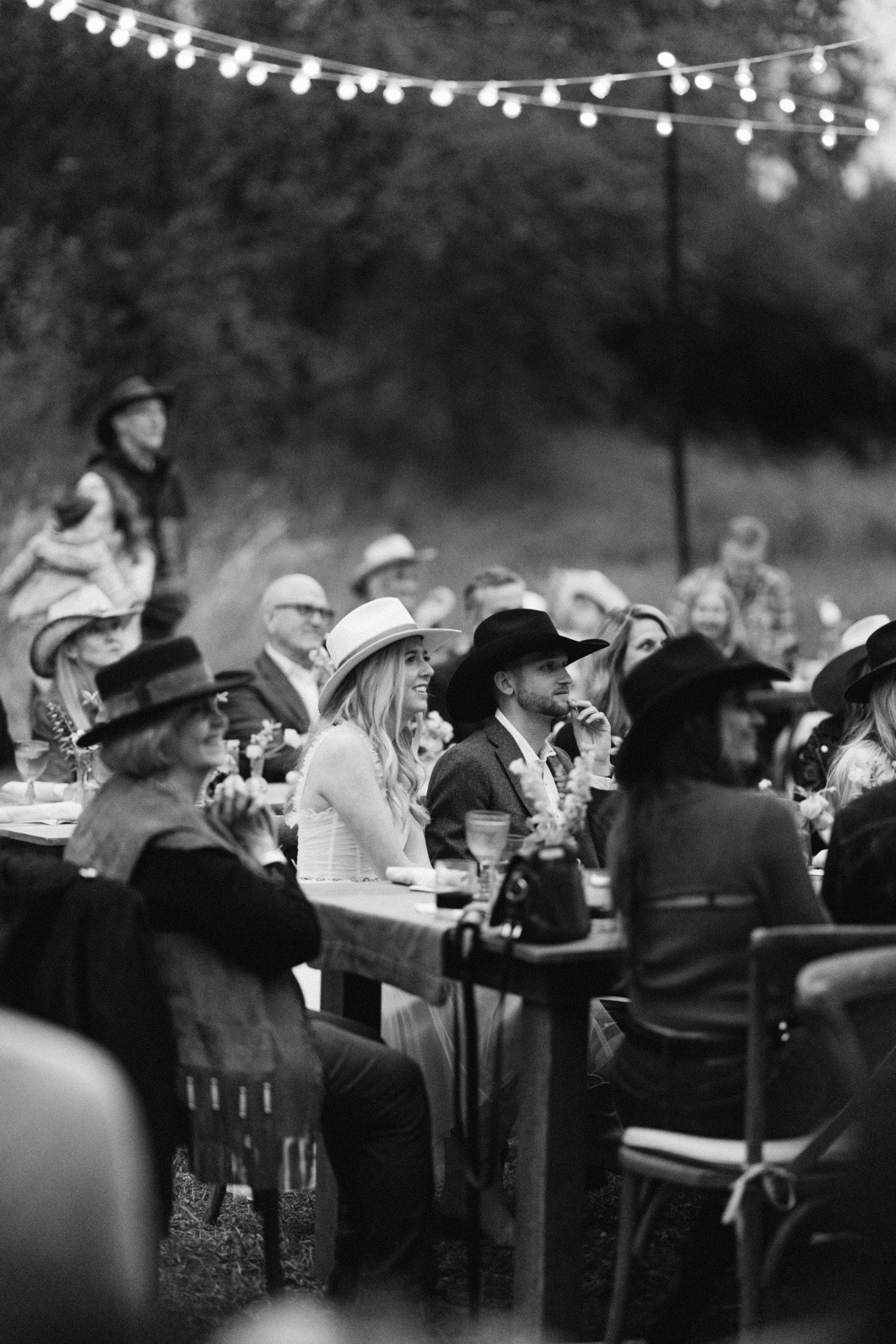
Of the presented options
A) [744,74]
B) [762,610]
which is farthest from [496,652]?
[762,610]

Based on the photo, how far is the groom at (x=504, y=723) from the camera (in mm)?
5168

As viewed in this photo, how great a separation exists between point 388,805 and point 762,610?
642cm

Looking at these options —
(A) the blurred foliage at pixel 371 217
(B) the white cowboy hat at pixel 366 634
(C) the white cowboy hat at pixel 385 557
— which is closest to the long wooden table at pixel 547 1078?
(B) the white cowboy hat at pixel 366 634

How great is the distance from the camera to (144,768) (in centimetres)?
390

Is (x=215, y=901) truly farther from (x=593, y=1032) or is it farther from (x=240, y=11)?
(x=240, y=11)

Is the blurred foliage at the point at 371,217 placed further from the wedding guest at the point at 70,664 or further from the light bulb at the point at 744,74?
the wedding guest at the point at 70,664

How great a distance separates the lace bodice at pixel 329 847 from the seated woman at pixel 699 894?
124 cm

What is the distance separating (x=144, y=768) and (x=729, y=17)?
1848 cm

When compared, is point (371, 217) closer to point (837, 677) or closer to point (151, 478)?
point (151, 478)

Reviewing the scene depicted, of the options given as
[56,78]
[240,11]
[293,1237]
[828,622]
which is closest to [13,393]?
[56,78]

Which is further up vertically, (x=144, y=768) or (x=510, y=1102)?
(x=144, y=768)

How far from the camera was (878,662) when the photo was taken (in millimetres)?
5383

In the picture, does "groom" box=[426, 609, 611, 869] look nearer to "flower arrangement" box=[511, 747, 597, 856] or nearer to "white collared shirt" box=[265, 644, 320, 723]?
"flower arrangement" box=[511, 747, 597, 856]

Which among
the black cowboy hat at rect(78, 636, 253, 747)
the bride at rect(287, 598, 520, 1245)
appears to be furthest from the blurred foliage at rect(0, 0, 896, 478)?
the black cowboy hat at rect(78, 636, 253, 747)
